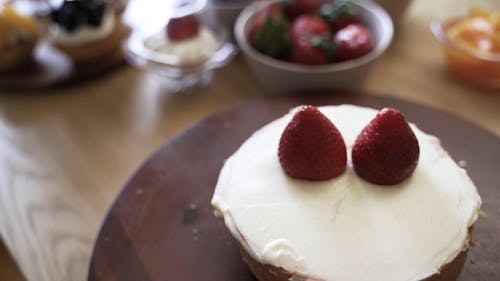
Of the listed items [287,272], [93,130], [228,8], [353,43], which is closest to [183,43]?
[228,8]

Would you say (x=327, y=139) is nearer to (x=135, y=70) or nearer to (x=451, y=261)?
(x=451, y=261)

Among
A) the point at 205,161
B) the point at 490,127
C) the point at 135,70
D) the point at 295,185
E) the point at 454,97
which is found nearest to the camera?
the point at 295,185

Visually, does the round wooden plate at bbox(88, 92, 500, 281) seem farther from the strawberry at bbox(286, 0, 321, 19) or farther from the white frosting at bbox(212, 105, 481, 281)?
the strawberry at bbox(286, 0, 321, 19)

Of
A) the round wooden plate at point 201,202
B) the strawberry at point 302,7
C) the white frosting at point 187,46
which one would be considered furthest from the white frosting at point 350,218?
the strawberry at point 302,7

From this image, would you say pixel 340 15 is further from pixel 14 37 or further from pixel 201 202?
pixel 14 37

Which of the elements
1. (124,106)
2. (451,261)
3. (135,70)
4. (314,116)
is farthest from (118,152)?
(451,261)

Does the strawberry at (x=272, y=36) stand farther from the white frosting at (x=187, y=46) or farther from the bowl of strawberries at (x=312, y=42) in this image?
the white frosting at (x=187, y=46)
